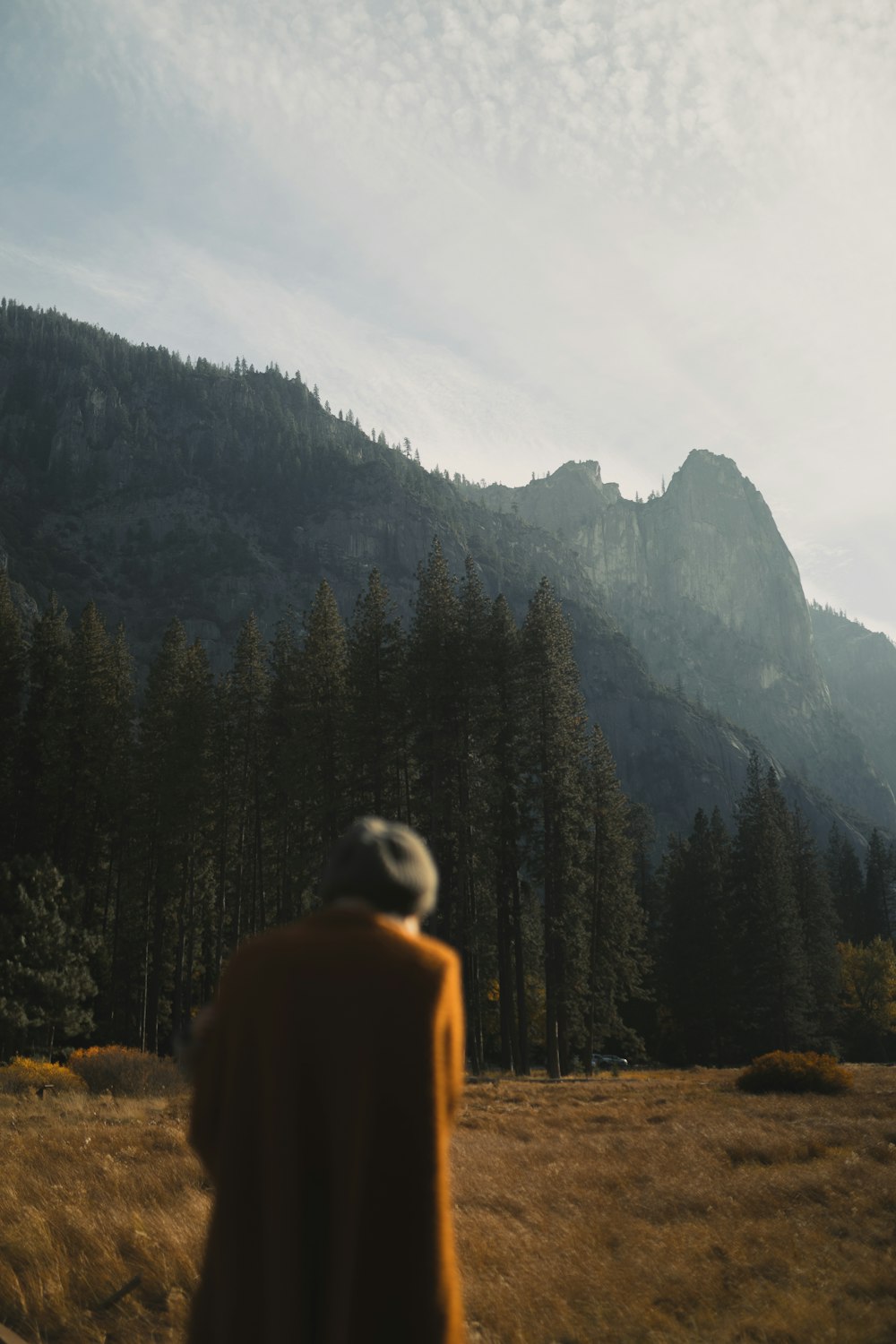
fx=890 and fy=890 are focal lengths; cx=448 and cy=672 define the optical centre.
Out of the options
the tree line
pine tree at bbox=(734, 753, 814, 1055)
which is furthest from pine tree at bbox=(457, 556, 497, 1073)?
pine tree at bbox=(734, 753, 814, 1055)

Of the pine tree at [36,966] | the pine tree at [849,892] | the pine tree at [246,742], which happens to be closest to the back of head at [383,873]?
the pine tree at [36,966]

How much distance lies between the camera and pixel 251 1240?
A: 2.92 meters

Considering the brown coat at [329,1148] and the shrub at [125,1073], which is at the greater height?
the brown coat at [329,1148]

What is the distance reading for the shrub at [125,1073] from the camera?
68.3 ft

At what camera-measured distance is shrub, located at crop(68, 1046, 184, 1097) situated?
20.8m

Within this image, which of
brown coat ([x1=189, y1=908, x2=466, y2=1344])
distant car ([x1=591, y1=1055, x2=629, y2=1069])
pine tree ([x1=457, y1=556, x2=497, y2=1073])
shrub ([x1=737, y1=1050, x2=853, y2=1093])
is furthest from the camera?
distant car ([x1=591, y1=1055, x2=629, y2=1069])

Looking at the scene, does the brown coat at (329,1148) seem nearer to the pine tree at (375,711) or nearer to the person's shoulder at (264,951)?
the person's shoulder at (264,951)

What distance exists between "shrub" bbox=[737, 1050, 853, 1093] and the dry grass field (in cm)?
1004

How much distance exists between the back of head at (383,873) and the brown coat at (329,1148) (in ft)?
0.41

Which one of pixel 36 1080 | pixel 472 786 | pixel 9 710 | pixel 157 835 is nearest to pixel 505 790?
pixel 472 786

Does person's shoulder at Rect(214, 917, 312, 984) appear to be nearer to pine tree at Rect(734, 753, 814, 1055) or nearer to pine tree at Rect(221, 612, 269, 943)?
pine tree at Rect(221, 612, 269, 943)

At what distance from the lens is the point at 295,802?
3831cm

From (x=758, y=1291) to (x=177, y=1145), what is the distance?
26.2 ft

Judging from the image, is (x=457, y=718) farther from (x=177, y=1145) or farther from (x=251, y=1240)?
(x=251, y=1240)
